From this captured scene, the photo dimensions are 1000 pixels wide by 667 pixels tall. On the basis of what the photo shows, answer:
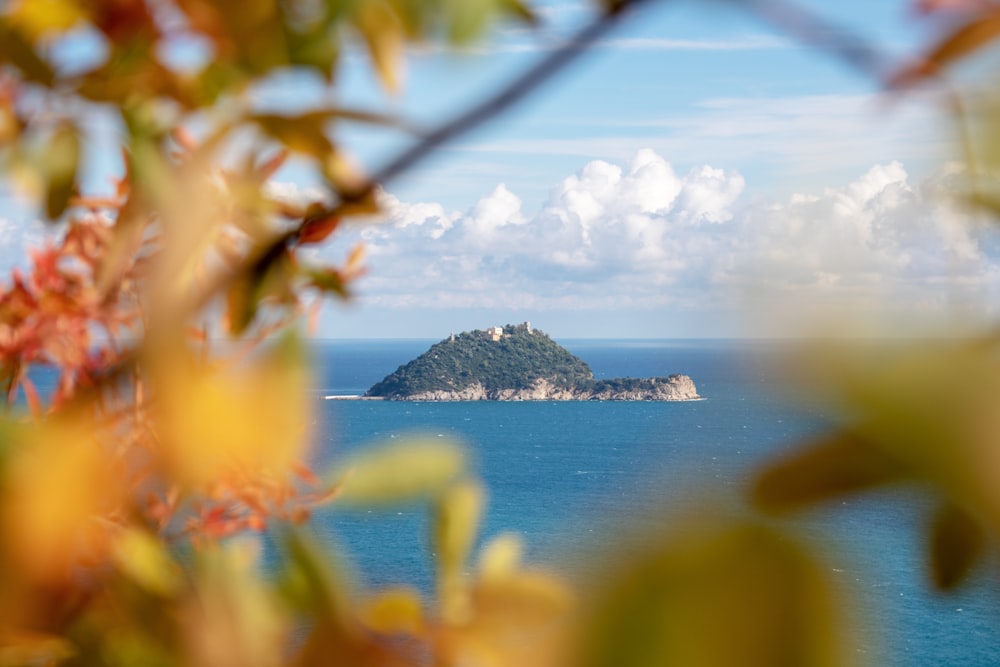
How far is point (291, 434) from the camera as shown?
7.2 inches

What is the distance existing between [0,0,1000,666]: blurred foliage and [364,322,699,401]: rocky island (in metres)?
25.9

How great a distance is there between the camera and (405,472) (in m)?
0.28

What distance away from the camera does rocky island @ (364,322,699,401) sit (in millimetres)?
27250

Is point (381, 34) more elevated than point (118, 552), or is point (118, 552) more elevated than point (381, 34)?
point (381, 34)

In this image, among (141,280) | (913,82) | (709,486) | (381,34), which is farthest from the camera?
(141,280)

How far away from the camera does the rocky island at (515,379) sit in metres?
27.2

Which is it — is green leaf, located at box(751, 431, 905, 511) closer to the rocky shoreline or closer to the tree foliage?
the tree foliage

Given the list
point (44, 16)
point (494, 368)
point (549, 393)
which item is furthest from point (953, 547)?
point (549, 393)

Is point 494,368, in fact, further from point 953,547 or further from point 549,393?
point 953,547

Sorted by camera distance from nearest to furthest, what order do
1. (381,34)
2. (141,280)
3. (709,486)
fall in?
(709,486)
(381,34)
(141,280)

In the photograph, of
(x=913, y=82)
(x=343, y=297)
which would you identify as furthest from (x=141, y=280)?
(x=913, y=82)

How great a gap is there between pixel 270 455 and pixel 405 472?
11 centimetres

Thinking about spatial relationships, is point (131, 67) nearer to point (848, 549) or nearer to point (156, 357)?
point (156, 357)

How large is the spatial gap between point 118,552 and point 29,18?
0.61 feet
